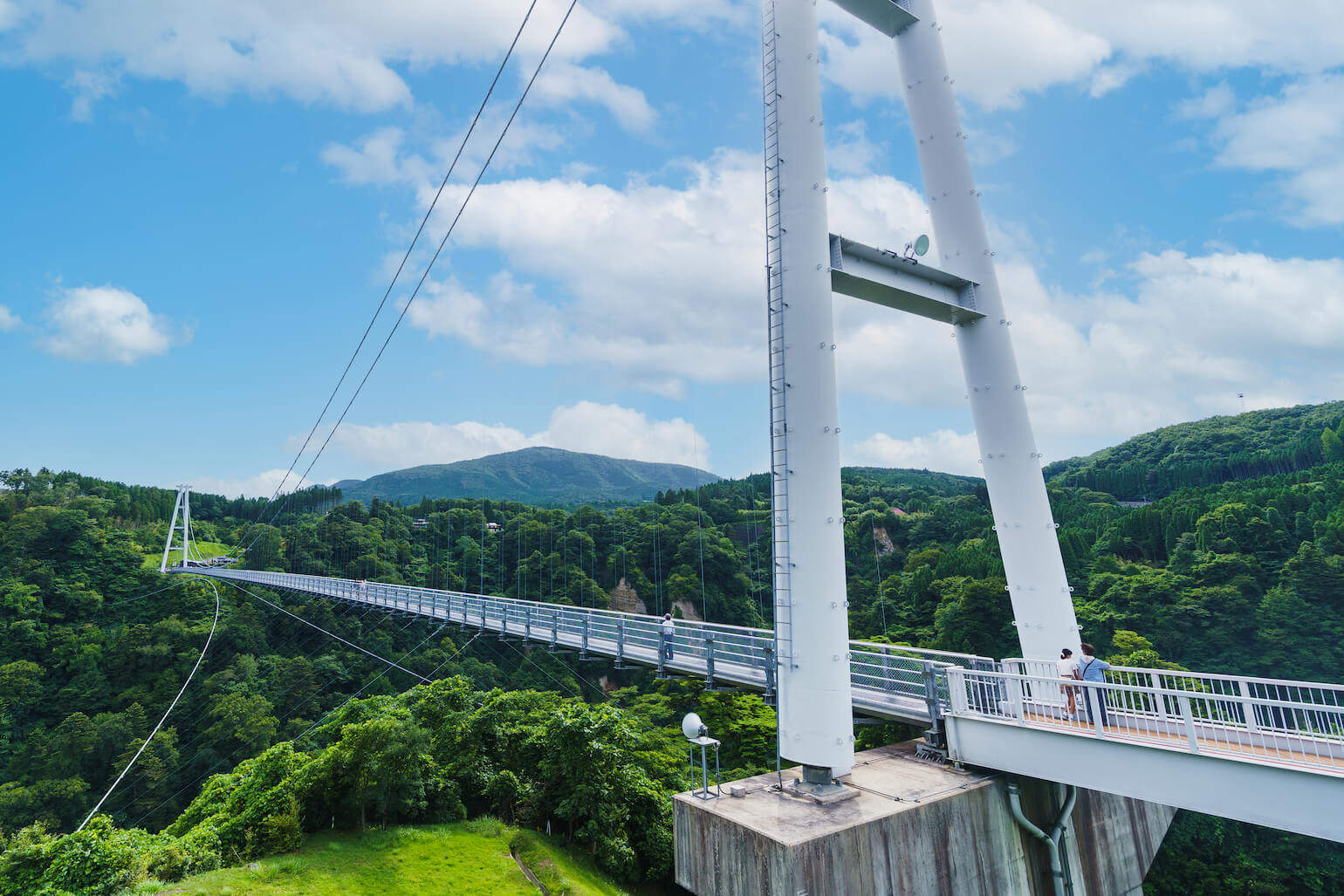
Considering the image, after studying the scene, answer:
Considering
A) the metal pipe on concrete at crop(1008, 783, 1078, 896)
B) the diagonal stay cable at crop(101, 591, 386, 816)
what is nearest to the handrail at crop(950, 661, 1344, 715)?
the metal pipe on concrete at crop(1008, 783, 1078, 896)

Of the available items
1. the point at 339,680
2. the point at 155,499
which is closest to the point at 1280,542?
the point at 339,680

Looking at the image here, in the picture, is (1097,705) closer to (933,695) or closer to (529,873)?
(933,695)

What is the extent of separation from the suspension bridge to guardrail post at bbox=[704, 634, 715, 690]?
3 cm

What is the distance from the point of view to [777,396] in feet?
29.2

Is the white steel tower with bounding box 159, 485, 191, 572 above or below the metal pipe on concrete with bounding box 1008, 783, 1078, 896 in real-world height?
above

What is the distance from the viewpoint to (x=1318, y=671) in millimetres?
29344

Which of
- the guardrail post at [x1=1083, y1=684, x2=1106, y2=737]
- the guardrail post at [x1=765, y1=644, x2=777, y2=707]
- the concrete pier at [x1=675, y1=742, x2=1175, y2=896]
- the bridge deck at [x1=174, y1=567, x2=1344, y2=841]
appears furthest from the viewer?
the guardrail post at [x1=765, y1=644, x2=777, y2=707]

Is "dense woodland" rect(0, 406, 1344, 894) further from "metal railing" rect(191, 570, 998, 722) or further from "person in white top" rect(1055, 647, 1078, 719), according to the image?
"person in white top" rect(1055, 647, 1078, 719)

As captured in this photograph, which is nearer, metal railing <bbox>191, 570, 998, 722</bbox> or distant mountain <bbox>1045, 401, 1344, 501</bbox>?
metal railing <bbox>191, 570, 998, 722</bbox>

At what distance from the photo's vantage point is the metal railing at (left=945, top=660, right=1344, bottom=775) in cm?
652

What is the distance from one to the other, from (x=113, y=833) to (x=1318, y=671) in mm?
41047

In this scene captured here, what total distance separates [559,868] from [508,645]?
25.4 meters

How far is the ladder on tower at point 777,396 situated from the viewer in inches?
342

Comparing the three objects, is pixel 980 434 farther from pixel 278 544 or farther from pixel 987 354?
pixel 278 544
